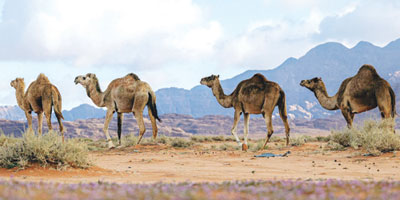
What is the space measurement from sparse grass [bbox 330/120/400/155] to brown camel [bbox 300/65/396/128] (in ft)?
1.40

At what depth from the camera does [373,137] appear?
606 inches

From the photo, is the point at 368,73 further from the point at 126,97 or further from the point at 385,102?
the point at 126,97

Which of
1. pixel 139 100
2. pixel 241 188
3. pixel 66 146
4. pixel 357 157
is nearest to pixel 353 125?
pixel 357 157

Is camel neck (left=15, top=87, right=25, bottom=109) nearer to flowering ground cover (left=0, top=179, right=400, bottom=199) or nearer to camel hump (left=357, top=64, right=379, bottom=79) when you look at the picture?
camel hump (left=357, top=64, right=379, bottom=79)

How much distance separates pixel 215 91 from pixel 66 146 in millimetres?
10665

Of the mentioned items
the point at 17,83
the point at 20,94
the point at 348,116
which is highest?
the point at 17,83

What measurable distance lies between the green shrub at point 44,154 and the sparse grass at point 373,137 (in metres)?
9.03

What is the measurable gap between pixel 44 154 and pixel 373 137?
10161 millimetres

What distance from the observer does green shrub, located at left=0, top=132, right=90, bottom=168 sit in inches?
431

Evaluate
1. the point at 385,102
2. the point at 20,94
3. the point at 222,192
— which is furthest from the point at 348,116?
the point at 20,94

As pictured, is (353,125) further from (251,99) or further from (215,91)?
(215,91)

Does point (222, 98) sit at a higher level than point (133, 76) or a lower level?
lower

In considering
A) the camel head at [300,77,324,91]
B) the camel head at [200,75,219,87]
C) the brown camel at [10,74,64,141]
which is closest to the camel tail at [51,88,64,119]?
the brown camel at [10,74,64,141]

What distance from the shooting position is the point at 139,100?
68.9 ft
